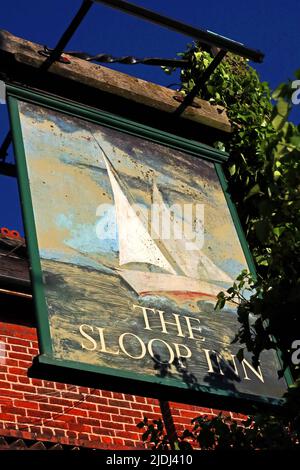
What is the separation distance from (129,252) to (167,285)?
0.35 metres

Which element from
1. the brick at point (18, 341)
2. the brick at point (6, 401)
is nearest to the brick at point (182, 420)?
the brick at point (18, 341)

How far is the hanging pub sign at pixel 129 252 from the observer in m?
6.61

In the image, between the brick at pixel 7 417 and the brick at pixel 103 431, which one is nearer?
the brick at pixel 7 417

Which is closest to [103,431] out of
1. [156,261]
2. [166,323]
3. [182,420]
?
[182,420]

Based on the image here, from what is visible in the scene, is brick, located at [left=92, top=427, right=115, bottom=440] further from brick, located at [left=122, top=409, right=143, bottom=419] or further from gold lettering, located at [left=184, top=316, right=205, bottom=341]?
gold lettering, located at [left=184, top=316, right=205, bottom=341]

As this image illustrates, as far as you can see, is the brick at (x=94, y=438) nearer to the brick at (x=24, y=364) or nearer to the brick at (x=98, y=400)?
the brick at (x=98, y=400)

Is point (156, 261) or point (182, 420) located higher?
point (182, 420)

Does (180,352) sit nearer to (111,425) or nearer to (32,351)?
(111,425)

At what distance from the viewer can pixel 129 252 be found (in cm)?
731

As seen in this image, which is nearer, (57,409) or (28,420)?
(28,420)

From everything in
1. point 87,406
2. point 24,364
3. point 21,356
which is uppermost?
point 21,356

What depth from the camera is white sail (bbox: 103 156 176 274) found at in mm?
7316

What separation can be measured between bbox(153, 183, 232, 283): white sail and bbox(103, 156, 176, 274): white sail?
14 cm
